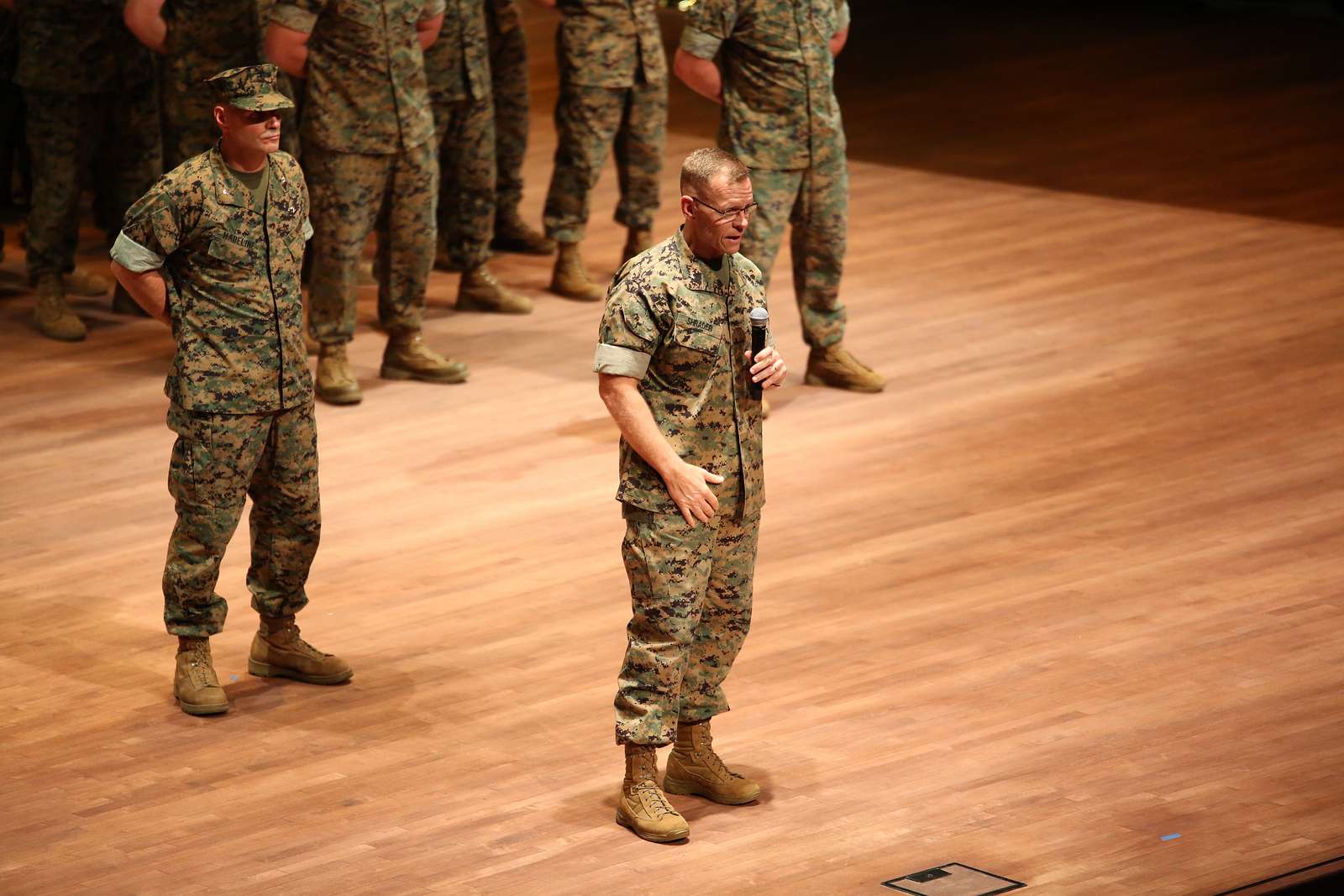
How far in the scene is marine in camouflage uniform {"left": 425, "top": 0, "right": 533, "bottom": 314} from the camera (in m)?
7.73

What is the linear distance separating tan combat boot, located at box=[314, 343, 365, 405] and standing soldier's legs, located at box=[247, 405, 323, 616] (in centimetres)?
204

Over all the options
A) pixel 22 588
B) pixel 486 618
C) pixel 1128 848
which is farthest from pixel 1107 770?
pixel 22 588

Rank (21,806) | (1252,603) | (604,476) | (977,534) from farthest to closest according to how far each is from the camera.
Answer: (604,476) → (977,534) → (1252,603) → (21,806)

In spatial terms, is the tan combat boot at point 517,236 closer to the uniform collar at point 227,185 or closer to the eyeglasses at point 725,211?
the uniform collar at point 227,185

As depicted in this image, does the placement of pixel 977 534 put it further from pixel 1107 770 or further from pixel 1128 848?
pixel 1128 848

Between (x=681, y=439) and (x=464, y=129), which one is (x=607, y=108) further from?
(x=681, y=439)

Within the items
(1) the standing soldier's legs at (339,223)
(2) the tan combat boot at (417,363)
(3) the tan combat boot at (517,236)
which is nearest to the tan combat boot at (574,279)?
(3) the tan combat boot at (517,236)

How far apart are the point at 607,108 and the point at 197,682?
12.2 feet

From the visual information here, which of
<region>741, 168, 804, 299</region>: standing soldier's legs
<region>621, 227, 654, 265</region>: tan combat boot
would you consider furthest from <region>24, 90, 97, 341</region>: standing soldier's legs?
<region>741, 168, 804, 299</region>: standing soldier's legs

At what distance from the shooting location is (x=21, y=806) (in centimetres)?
461

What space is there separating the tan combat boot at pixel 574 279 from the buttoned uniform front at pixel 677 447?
407 centimetres

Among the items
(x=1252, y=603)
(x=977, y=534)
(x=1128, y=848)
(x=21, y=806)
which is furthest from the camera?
(x=977, y=534)

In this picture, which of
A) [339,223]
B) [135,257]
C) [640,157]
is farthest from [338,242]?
[135,257]

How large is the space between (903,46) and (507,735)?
8797 mm
